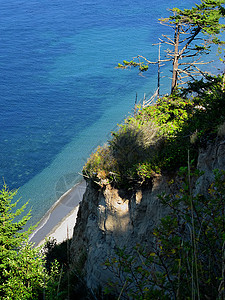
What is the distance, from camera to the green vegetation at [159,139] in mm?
10906

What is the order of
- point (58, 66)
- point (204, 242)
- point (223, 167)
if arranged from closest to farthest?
1. point (204, 242)
2. point (223, 167)
3. point (58, 66)

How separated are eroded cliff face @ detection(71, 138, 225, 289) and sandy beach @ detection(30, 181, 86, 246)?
30.3ft

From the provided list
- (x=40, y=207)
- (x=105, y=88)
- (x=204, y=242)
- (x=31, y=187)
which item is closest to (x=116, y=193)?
(x=204, y=242)

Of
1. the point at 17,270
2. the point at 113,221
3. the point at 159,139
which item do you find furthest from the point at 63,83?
the point at 17,270

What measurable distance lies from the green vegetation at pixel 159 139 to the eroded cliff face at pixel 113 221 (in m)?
0.48

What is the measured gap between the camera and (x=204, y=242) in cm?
411

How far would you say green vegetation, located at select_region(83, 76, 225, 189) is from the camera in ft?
35.8

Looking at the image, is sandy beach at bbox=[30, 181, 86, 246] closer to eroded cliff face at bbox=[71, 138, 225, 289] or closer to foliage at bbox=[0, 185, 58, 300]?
eroded cliff face at bbox=[71, 138, 225, 289]

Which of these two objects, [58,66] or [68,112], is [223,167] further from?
[58,66]

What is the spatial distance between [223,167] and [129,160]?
4.46 meters

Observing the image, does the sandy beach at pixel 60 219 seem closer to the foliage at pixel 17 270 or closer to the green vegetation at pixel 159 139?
the foliage at pixel 17 270

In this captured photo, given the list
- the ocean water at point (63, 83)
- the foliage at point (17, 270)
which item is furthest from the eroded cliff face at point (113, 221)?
the ocean water at point (63, 83)

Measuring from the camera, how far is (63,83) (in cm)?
4769

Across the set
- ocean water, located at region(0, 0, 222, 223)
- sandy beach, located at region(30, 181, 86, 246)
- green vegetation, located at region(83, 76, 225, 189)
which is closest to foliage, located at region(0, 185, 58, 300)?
green vegetation, located at region(83, 76, 225, 189)
